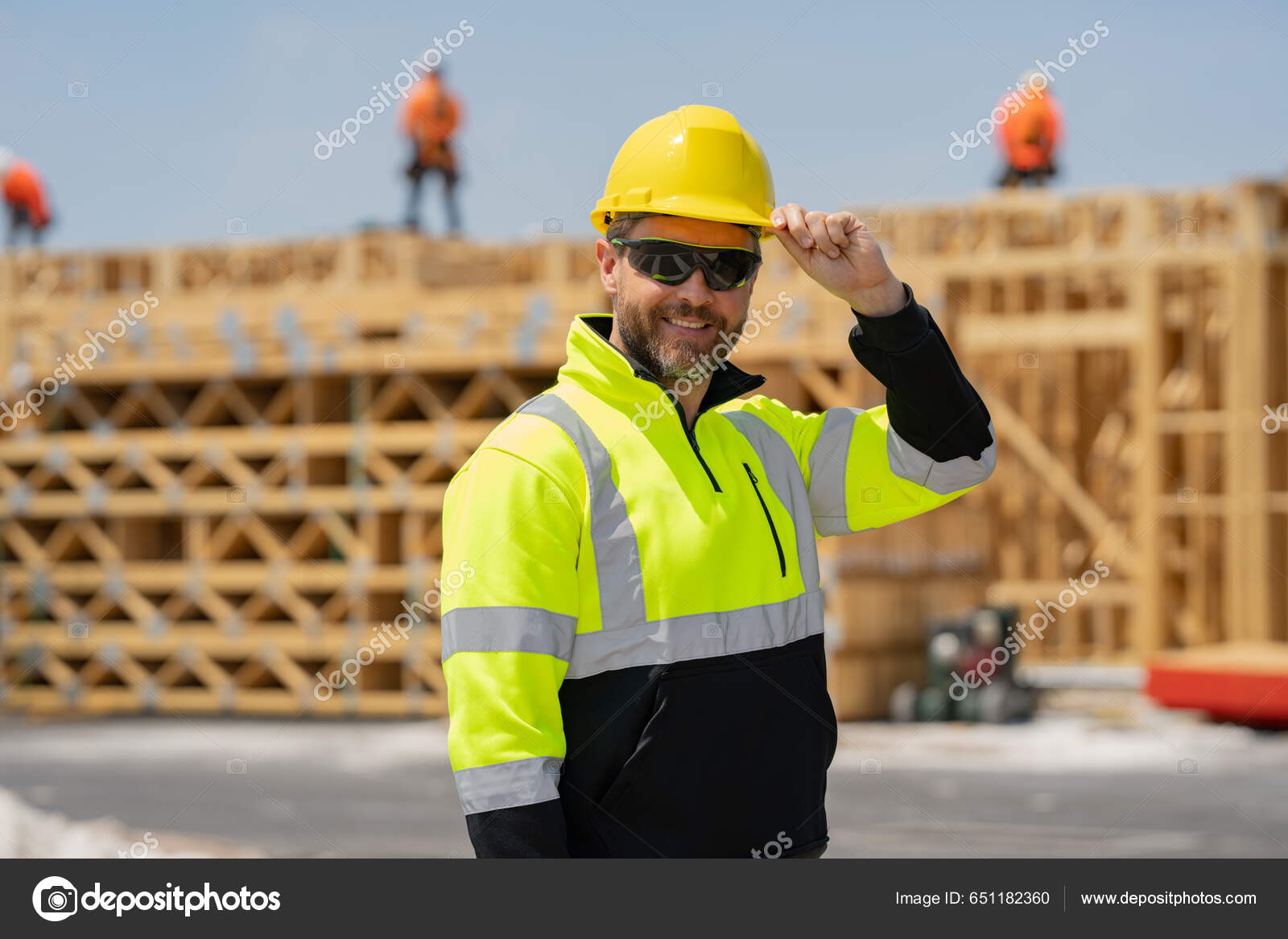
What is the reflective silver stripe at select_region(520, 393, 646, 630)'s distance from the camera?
2.88 meters

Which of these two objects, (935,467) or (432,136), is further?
(432,136)

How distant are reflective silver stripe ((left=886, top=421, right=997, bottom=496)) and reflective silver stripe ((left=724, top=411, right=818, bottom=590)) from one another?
0.19 meters

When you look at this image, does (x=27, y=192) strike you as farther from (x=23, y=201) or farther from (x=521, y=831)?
(x=521, y=831)

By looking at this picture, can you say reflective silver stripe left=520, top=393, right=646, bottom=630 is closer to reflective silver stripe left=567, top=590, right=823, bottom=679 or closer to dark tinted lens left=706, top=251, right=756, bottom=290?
reflective silver stripe left=567, top=590, right=823, bottom=679

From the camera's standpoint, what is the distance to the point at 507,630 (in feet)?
9.04

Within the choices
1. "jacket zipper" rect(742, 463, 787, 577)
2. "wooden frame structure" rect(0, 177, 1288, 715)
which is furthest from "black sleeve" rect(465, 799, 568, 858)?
"wooden frame structure" rect(0, 177, 1288, 715)

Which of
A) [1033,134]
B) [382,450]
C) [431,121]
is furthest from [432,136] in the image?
[1033,134]

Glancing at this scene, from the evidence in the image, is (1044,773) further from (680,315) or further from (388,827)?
(680,315)

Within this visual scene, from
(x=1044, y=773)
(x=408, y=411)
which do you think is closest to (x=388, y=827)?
(x=1044, y=773)

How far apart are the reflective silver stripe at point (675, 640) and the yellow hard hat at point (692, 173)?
2.42 feet

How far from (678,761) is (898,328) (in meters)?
0.89

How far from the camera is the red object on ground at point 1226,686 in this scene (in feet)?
46.8
